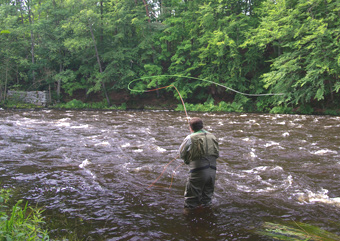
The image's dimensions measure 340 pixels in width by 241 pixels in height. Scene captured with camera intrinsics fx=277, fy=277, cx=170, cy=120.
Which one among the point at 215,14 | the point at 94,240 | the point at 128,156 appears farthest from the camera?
the point at 215,14

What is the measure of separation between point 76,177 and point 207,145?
11.1 ft

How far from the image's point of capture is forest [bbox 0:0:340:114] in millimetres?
22234

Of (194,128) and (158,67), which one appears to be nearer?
(194,128)

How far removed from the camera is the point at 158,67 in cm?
2694

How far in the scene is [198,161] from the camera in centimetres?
462

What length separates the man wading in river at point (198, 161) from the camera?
4.58 metres

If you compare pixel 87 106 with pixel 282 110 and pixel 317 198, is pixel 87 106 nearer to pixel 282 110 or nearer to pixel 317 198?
pixel 282 110

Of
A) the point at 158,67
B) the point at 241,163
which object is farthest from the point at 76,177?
the point at 158,67

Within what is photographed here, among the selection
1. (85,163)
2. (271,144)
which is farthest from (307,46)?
(85,163)

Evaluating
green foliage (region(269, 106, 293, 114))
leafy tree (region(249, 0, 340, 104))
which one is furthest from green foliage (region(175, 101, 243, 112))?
leafy tree (region(249, 0, 340, 104))

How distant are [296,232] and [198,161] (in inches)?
68.2

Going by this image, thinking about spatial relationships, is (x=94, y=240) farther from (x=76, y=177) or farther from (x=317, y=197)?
(x=317, y=197)

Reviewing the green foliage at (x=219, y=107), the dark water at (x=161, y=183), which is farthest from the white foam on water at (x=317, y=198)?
the green foliage at (x=219, y=107)

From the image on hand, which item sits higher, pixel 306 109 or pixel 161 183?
pixel 306 109
